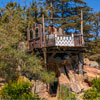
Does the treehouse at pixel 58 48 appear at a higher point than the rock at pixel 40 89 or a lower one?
higher

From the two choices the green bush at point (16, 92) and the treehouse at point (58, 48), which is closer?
the green bush at point (16, 92)

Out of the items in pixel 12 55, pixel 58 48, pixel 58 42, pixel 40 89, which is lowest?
pixel 40 89

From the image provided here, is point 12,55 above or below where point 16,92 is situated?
above

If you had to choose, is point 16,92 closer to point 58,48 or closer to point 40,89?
point 40,89

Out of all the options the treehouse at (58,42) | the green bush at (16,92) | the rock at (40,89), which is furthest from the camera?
the rock at (40,89)

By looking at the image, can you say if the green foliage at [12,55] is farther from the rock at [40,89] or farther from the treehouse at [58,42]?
the treehouse at [58,42]

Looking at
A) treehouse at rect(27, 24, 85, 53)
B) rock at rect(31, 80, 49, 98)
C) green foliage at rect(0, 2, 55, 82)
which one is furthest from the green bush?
treehouse at rect(27, 24, 85, 53)

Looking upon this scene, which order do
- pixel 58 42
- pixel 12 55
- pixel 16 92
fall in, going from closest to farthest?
pixel 12 55
pixel 16 92
pixel 58 42

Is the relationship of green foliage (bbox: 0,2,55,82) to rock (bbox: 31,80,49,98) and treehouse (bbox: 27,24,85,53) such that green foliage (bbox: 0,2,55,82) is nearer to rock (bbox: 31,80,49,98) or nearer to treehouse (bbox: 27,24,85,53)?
rock (bbox: 31,80,49,98)

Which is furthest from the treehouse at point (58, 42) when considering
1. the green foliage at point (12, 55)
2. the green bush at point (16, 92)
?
the green bush at point (16, 92)

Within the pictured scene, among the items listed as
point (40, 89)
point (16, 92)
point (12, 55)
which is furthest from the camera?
point (40, 89)

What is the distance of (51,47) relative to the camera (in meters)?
10.8

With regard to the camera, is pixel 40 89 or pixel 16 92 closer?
pixel 16 92

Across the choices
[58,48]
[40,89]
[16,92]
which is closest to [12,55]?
[16,92]
